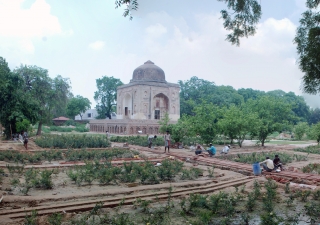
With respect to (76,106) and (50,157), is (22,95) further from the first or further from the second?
(76,106)

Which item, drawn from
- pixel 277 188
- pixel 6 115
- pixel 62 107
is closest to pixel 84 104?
pixel 62 107

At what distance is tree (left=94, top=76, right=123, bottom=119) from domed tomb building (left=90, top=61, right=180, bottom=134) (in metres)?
9.37

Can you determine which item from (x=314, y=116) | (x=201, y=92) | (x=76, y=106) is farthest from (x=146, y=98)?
(x=314, y=116)

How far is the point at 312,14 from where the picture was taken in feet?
23.4

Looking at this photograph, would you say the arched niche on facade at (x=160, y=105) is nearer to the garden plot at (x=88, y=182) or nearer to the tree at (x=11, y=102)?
the tree at (x=11, y=102)

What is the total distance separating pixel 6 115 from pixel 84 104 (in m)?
45.2

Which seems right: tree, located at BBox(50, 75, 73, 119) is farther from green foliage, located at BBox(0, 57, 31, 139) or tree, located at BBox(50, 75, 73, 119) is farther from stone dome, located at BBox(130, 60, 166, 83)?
stone dome, located at BBox(130, 60, 166, 83)

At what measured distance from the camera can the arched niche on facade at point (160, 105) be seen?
157 ft

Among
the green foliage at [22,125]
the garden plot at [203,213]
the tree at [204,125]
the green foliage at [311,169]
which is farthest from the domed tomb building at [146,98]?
the garden plot at [203,213]

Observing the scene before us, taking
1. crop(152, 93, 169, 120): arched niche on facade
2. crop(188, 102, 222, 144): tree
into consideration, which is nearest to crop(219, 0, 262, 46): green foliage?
crop(188, 102, 222, 144): tree

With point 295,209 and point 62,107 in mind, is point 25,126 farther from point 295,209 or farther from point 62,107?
point 295,209

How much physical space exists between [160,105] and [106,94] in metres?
15.4

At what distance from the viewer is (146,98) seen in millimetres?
45344

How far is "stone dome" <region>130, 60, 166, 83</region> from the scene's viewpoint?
4755cm
